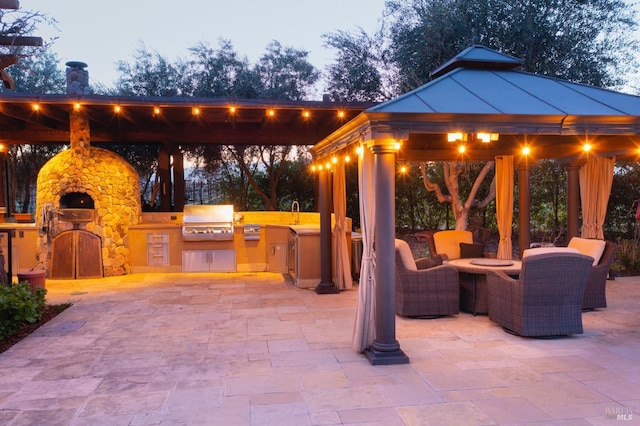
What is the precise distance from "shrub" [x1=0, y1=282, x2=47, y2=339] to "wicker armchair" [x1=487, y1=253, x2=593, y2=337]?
5.09 metres

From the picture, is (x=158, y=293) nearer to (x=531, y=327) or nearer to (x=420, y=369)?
(x=420, y=369)

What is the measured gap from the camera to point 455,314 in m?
5.96

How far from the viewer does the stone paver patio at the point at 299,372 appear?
10.7 ft

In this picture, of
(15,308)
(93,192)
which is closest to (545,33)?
(93,192)

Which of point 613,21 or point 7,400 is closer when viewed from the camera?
point 7,400

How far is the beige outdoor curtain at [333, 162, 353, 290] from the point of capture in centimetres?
742

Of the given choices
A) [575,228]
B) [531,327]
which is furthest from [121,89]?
[531,327]

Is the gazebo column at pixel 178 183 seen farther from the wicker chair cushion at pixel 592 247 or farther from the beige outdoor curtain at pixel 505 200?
the wicker chair cushion at pixel 592 247

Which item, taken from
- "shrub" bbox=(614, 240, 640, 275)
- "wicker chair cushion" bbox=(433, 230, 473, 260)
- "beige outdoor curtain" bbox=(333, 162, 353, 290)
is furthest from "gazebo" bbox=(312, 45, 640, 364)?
"shrub" bbox=(614, 240, 640, 275)

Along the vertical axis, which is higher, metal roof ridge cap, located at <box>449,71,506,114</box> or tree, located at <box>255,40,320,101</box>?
tree, located at <box>255,40,320,101</box>

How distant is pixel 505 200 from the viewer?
8305mm

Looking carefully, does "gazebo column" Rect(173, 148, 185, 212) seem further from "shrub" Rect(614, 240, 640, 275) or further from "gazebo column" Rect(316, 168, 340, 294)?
"shrub" Rect(614, 240, 640, 275)

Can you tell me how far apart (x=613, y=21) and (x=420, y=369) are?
9624 mm

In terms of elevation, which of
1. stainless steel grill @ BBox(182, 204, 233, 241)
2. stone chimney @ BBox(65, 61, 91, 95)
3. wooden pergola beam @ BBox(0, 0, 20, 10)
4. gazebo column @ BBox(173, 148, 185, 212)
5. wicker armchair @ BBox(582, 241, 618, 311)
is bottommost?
wicker armchair @ BBox(582, 241, 618, 311)
